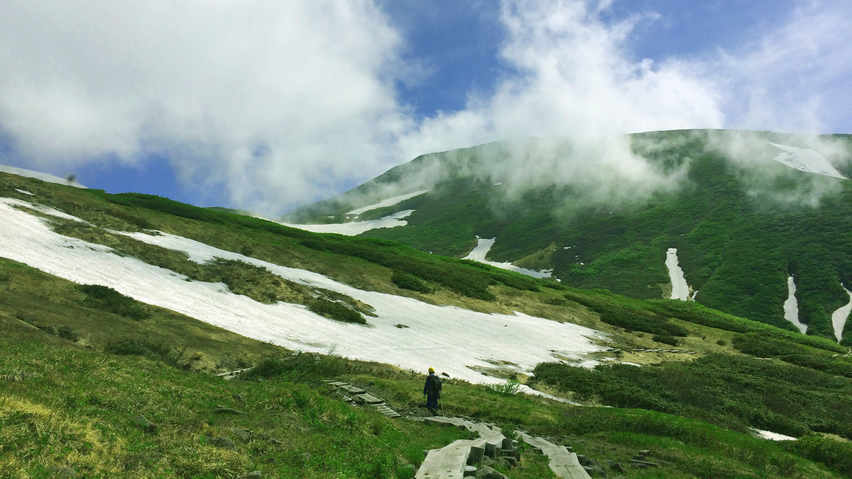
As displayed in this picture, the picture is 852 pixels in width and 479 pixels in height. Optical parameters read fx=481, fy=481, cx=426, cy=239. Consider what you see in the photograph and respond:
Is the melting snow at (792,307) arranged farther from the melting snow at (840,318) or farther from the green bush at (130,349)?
the green bush at (130,349)

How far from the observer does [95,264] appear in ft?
107

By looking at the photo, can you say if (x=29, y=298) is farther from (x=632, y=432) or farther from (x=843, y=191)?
(x=843, y=191)

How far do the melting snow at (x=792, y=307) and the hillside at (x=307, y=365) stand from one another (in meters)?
65.2

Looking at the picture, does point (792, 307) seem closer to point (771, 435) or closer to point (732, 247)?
point (732, 247)

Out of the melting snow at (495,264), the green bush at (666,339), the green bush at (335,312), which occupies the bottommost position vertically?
the green bush at (335,312)

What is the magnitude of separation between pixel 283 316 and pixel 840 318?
450ft

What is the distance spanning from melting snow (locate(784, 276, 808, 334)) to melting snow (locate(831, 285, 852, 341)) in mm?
5876

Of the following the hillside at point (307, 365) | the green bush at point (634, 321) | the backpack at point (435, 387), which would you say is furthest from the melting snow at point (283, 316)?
the green bush at point (634, 321)

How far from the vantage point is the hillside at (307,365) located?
9.56 m

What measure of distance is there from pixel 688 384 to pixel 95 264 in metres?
41.6

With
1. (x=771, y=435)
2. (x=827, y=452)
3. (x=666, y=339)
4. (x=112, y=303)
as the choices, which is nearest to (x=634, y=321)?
(x=666, y=339)

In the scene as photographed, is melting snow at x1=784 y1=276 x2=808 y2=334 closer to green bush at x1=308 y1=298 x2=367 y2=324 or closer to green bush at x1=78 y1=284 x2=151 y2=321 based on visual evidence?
green bush at x1=308 y1=298 x2=367 y2=324

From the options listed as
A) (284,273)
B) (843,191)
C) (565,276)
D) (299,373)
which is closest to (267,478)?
(299,373)

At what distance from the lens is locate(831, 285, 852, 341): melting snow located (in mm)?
110625
